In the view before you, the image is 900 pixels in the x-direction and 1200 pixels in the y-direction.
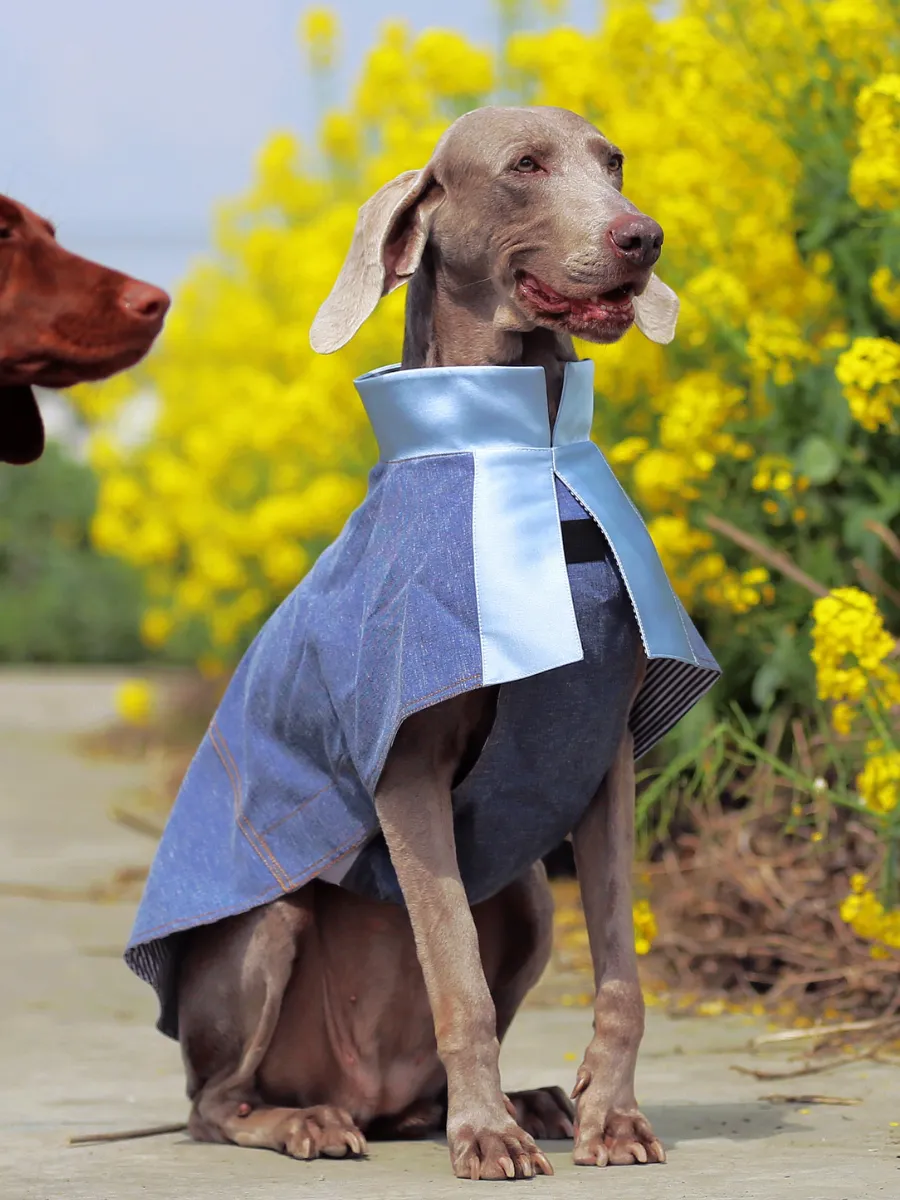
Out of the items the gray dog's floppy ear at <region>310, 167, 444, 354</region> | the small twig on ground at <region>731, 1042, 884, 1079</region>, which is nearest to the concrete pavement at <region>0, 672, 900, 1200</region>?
the small twig on ground at <region>731, 1042, 884, 1079</region>

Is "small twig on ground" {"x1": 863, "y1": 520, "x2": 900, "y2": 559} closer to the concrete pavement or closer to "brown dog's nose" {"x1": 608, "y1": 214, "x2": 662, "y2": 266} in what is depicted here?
the concrete pavement

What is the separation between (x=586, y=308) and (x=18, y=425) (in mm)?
1006

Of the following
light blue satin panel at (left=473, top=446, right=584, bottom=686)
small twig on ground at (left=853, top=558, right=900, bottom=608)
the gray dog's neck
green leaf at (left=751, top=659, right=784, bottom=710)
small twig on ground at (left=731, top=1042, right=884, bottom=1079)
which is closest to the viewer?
light blue satin panel at (left=473, top=446, right=584, bottom=686)

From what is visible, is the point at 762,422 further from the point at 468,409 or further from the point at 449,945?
the point at 449,945

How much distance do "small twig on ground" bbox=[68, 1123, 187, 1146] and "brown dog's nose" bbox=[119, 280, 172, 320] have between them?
4.77 ft

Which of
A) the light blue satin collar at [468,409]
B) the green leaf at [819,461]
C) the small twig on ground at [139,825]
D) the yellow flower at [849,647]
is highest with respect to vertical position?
the green leaf at [819,461]

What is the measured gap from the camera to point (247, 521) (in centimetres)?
916

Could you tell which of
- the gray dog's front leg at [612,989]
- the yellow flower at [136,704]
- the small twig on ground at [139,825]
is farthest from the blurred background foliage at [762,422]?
the yellow flower at [136,704]

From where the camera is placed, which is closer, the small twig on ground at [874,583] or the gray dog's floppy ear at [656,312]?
the gray dog's floppy ear at [656,312]

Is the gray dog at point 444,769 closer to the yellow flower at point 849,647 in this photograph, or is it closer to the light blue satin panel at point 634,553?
the light blue satin panel at point 634,553

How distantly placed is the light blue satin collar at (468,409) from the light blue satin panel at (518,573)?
0.04m

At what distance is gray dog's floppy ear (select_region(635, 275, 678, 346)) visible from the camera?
11.5 feet

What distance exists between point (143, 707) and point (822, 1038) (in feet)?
23.8

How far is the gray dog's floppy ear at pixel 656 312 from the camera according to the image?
3516mm
